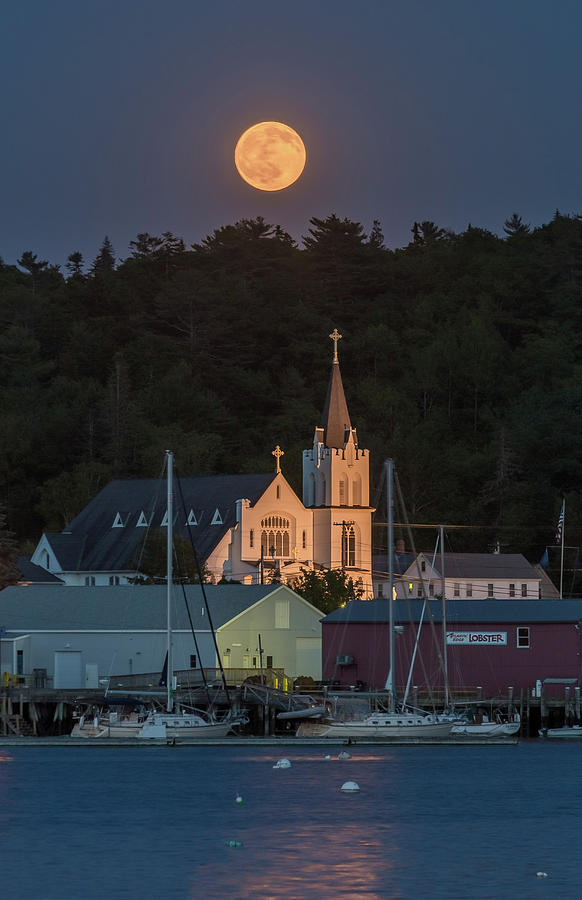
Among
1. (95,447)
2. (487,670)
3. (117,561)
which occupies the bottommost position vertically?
(487,670)

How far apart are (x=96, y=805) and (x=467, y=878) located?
63.9 feet

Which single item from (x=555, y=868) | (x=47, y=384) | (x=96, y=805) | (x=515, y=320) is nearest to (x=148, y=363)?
(x=47, y=384)

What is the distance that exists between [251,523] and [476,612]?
1675 inches

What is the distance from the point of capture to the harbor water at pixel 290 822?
45844 millimetres

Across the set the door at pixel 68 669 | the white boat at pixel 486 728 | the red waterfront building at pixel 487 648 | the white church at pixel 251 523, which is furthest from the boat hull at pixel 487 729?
the white church at pixel 251 523

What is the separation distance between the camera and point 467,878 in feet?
153

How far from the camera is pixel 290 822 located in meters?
57.0

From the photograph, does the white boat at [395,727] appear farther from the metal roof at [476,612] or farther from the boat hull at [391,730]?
the metal roof at [476,612]

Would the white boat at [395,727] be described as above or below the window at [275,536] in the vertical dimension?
below

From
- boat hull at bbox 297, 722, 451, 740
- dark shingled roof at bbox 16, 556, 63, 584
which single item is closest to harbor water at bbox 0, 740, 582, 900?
boat hull at bbox 297, 722, 451, 740

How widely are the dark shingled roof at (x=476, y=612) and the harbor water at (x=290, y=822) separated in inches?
294

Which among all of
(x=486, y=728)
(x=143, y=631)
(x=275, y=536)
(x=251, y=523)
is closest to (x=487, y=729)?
(x=486, y=728)

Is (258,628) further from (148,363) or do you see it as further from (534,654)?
(148,363)

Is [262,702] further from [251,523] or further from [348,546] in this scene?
[348,546]
